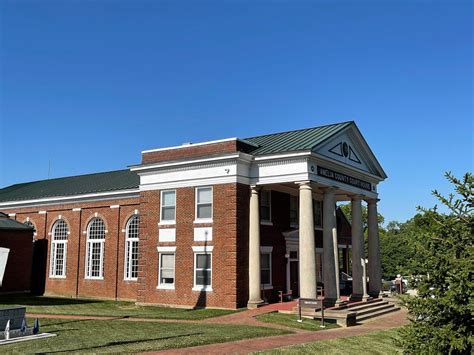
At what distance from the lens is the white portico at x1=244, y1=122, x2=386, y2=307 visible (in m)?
23.1

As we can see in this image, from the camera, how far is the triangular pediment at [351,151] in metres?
25.4

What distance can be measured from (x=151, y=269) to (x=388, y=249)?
192 ft

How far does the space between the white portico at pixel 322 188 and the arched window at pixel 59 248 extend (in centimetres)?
1637

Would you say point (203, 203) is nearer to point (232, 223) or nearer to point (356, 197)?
point (232, 223)

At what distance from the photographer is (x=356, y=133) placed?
1105 inches

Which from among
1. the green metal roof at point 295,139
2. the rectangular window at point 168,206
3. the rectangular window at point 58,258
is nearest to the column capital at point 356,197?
the green metal roof at point 295,139

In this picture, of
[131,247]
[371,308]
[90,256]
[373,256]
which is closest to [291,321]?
[371,308]

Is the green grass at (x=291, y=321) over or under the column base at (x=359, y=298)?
under

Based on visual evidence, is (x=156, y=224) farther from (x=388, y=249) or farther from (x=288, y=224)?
(x=388, y=249)

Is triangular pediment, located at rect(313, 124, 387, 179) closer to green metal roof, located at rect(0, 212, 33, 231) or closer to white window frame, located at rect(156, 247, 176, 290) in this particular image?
white window frame, located at rect(156, 247, 176, 290)

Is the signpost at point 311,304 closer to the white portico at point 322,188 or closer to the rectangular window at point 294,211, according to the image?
the white portico at point 322,188

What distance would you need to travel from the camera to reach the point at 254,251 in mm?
24109

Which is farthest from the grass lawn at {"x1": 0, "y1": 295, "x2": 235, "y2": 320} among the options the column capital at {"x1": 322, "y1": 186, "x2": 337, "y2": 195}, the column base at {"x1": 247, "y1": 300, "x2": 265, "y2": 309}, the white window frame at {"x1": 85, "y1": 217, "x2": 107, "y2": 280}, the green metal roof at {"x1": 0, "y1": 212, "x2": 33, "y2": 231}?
the column capital at {"x1": 322, "y1": 186, "x2": 337, "y2": 195}

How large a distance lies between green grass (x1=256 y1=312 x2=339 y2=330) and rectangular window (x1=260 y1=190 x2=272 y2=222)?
6501mm
